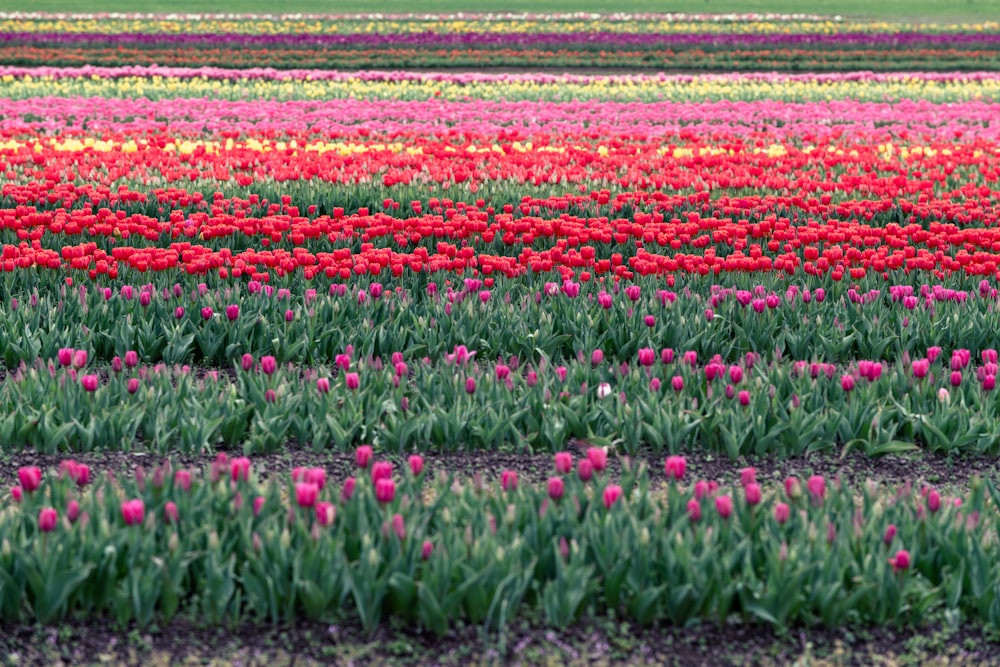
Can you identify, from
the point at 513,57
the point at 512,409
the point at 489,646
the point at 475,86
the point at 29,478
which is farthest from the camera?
the point at 513,57

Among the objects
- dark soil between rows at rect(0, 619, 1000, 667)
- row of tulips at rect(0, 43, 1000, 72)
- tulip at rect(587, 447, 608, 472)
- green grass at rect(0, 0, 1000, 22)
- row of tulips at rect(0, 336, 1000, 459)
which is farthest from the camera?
green grass at rect(0, 0, 1000, 22)

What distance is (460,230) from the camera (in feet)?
25.9

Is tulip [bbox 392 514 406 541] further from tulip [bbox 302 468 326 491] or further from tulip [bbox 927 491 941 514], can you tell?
tulip [bbox 927 491 941 514]

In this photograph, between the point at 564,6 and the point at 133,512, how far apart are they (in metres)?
48.8

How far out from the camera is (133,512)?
3.44 metres

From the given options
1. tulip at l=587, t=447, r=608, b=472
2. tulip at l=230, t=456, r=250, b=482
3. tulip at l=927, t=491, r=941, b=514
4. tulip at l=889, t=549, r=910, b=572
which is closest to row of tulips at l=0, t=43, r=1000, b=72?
tulip at l=230, t=456, r=250, b=482

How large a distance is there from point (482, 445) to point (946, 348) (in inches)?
104

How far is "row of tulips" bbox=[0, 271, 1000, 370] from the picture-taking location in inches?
233

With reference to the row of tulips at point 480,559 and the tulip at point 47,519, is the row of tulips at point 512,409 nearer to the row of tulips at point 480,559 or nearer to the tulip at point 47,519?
the row of tulips at point 480,559

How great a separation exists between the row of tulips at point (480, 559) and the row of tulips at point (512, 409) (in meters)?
1.01

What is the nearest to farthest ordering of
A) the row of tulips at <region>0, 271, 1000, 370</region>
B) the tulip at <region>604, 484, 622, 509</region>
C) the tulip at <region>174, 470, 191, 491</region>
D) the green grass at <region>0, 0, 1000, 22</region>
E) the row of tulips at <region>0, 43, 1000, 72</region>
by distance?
the tulip at <region>604, 484, 622, 509</region> < the tulip at <region>174, 470, 191, 491</region> < the row of tulips at <region>0, 271, 1000, 370</region> < the row of tulips at <region>0, 43, 1000, 72</region> < the green grass at <region>0, 0, 1000, 22</region>

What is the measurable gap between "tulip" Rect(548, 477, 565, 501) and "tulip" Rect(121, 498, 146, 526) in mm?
1202

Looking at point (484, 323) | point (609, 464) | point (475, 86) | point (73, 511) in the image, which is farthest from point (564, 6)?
point (73, 511)

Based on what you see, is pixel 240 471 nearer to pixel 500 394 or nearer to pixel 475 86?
pixel 500 394
